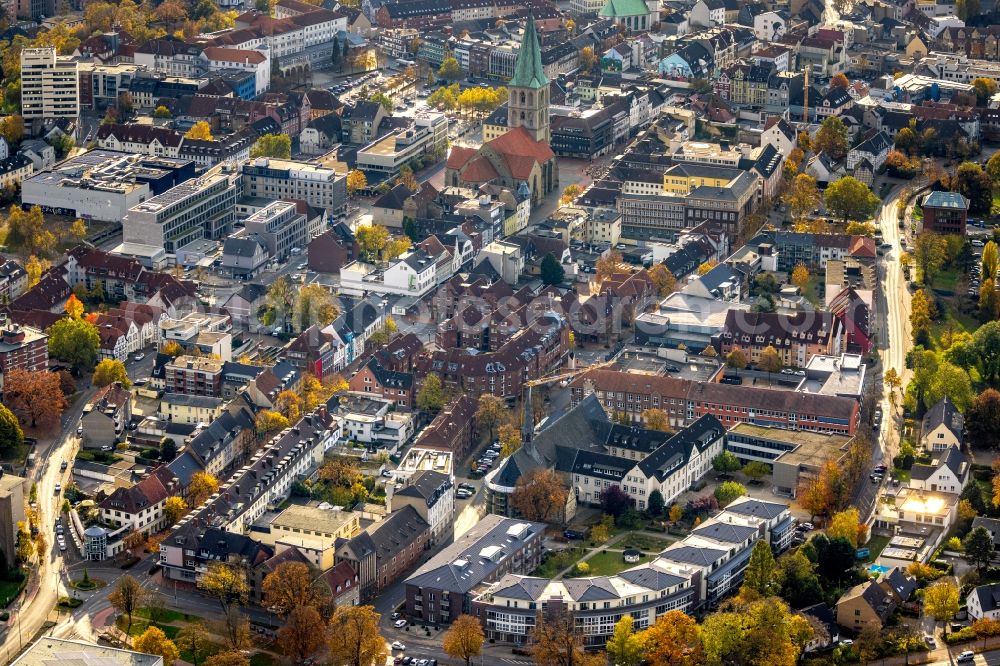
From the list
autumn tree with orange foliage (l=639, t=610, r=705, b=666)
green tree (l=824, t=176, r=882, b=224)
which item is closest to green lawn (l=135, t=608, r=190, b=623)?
autumn tree with orange foliage (l=639, t=610, r=705, b=666)

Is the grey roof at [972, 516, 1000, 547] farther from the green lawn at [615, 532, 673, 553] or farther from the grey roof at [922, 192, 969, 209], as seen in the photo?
the grey roof at [922, 192, 969, 209]

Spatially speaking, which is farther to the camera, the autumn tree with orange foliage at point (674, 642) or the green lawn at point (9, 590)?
the green lawn at point (9, 590)

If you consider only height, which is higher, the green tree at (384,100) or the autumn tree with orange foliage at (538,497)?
the green tree at (384,100)

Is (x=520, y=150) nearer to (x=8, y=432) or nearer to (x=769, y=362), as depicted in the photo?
(x=769, y=362)

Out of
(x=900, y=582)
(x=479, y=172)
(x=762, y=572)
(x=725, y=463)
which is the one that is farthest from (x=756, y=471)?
(x=479, y=172)

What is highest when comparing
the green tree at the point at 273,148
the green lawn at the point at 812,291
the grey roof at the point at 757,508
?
the green tree at the point at 273,148

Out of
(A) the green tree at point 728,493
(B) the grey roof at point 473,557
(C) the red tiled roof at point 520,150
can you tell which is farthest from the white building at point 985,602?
(C) the red tiled roof at point 520,150

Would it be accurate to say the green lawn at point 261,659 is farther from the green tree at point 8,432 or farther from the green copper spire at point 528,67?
the green copper spire at point 528,67
